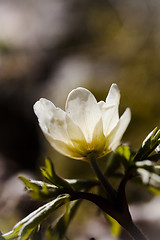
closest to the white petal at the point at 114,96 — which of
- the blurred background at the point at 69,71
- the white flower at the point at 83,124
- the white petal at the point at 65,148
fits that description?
the white flower at the point at 83,124

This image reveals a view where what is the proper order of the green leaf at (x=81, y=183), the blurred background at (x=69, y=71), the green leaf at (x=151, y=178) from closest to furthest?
1. the green leaf at (x=151, y=178)
2. the green leaf at (x=81, y=183)
3. the blurred background at (x=69, y=71)

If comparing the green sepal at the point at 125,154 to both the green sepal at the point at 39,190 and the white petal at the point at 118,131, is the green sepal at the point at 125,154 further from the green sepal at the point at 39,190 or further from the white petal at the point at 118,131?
the green sepal at the point at 39,190

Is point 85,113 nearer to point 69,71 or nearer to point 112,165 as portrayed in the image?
point 112,165

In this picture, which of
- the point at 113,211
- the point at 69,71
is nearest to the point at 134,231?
the point at 113,211

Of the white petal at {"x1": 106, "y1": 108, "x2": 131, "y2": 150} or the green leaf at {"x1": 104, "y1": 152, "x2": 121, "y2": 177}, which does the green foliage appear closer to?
the white petal at {"x1": 106, "y1": 108, "x2": 131, "y2": 150}

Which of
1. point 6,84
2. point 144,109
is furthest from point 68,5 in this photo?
point 144,109

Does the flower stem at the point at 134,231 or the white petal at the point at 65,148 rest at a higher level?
the white petal at the point at 65,148

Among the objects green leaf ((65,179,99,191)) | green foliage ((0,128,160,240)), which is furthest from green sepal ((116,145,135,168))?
green leaf ((65,179,99,191))

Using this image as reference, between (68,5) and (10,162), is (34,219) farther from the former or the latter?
(68,5)
